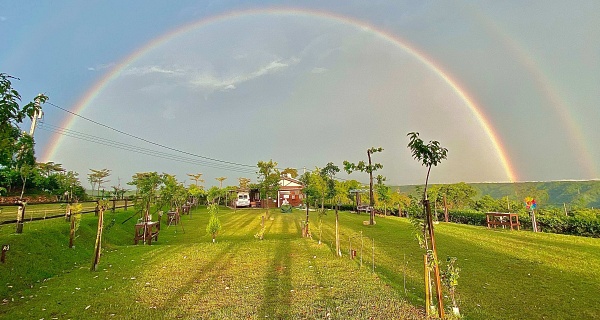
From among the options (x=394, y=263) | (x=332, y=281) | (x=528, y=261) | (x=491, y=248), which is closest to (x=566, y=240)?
(x=491, y=248)

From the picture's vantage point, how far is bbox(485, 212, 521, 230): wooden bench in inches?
728

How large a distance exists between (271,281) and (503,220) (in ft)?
61.2

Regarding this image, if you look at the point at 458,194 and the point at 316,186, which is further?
the point at 458,194

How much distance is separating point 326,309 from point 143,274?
508cm

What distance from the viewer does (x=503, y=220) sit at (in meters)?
19.2

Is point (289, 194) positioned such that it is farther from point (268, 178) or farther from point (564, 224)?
point (564, 224)

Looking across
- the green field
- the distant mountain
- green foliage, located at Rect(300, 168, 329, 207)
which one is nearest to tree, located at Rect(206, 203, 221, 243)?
the green field

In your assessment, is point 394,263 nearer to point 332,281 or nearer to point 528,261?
point 332,281

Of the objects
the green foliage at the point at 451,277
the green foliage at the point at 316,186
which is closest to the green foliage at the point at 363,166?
the green foliage at the point at 316,186

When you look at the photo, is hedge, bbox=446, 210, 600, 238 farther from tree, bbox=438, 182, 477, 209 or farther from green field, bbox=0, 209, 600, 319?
tree, bbox=438, 182, 477, 209

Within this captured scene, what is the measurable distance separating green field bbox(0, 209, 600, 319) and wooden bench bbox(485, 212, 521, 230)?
7.04 m

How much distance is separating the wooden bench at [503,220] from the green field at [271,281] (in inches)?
277

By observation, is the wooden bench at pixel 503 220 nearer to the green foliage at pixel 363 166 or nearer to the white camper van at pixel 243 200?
the green foliage at pixel 363 166

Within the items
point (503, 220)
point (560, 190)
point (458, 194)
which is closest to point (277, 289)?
point (503, 220)
